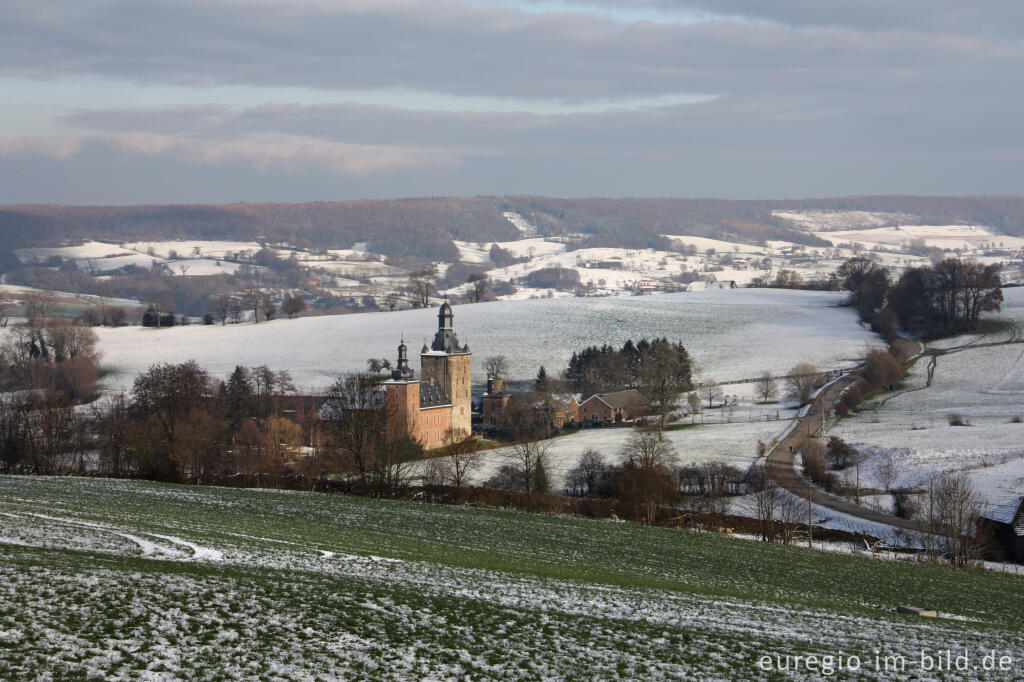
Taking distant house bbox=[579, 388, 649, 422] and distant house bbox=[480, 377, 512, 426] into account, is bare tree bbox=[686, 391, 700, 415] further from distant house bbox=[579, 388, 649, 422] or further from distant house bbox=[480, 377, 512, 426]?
distant house bbox=[480, 377, 512, 426]

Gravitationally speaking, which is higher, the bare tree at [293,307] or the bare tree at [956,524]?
the bare tree at [293,307]

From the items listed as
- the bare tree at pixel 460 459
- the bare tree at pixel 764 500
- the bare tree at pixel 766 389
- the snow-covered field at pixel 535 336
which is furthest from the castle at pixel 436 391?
the bare tree at pixel 764 500

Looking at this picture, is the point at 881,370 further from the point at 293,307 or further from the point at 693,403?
the point at 293,307

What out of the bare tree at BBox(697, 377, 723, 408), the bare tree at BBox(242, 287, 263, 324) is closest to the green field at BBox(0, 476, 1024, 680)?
the bare tree at BBox(697, 377, 723, 408)

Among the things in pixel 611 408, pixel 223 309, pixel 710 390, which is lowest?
pixel 611 408

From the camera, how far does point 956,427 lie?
6656cm

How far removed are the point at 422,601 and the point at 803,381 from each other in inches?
2864

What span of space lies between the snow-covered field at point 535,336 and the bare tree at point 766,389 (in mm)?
4793

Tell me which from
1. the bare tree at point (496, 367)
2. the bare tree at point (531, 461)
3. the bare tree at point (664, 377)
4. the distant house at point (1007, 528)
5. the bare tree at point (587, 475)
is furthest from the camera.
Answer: the bare tree at point (496, 367)

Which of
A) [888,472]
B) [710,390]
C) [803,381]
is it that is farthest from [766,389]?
[888,472]

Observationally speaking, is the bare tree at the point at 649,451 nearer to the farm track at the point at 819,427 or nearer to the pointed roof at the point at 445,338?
the farm track at the point at 819,427

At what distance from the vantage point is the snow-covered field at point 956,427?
177 ft

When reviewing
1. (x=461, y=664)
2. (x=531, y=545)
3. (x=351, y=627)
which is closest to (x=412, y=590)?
(x=351, y=627)

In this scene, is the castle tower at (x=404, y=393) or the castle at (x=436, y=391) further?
the castle at (x=436, y=391)
